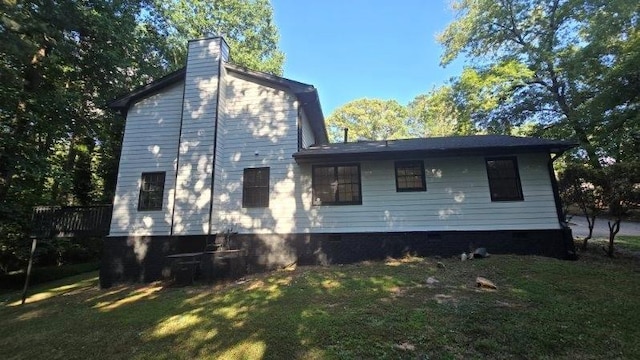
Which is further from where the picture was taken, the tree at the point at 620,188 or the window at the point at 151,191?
the window at the point at 151,191

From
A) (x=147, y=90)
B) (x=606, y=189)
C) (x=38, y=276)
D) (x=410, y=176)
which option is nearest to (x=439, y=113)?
(x=606, y=189)

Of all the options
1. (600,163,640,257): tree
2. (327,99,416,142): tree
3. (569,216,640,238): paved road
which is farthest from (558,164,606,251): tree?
(327,99,416,142): tree

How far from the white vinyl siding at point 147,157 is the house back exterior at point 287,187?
0.04m

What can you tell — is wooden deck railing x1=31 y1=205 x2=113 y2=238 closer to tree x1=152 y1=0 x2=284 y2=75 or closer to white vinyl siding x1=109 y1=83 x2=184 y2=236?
white vinyl siding x1=109 y1=83 x2=184 y2=236

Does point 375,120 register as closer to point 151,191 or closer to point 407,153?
point 407,153

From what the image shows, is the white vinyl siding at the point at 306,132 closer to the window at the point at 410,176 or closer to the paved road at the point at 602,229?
the window at the point at 410,176

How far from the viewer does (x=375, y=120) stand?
37.7 meters

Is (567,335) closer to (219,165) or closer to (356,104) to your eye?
(219,165)

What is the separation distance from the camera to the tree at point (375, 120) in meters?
37.5

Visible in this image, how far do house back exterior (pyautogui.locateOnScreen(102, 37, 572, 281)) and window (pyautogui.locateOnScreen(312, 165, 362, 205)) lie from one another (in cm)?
4

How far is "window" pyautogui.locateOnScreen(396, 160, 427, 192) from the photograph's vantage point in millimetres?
10672

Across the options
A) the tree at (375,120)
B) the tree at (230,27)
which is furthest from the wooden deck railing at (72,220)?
the tree at (375,120)

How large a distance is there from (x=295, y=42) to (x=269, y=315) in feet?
63.4

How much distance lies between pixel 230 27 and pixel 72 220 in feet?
62.8
